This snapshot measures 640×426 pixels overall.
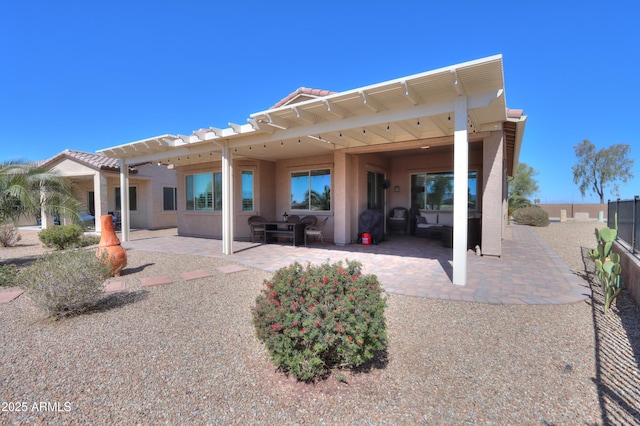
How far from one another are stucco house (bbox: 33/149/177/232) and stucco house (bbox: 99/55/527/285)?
3.59 metres

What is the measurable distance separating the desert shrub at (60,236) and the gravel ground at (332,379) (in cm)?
677

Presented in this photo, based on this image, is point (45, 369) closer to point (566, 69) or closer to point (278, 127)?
point (278, 127)

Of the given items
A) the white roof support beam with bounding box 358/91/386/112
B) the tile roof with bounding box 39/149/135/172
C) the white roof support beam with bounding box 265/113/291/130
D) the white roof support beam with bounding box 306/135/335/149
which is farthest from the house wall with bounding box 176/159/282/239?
the white roof support beam with bounding box 358/91/386/112

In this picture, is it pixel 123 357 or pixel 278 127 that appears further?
pixel 278 127

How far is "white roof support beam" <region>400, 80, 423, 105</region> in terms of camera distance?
15.2ft

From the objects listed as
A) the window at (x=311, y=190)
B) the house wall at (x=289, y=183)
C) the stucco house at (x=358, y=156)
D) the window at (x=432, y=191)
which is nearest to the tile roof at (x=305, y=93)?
the stucco house at (x=358, y=156)

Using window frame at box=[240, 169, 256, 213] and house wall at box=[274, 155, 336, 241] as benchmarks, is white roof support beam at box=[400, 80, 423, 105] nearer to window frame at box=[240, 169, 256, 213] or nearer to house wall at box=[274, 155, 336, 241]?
house wall at box=[274, 155, 336, 241]

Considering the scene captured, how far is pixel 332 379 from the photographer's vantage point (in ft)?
7.57

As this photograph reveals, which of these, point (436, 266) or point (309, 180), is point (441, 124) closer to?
point (436, 266)

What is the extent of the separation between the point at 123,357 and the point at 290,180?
28.2 feet

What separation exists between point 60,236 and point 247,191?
5.89 meters

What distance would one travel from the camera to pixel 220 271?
6051 millimetres

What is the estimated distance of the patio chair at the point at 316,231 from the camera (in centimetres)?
932

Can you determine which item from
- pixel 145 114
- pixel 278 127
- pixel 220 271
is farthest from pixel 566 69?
pixel 145 114
